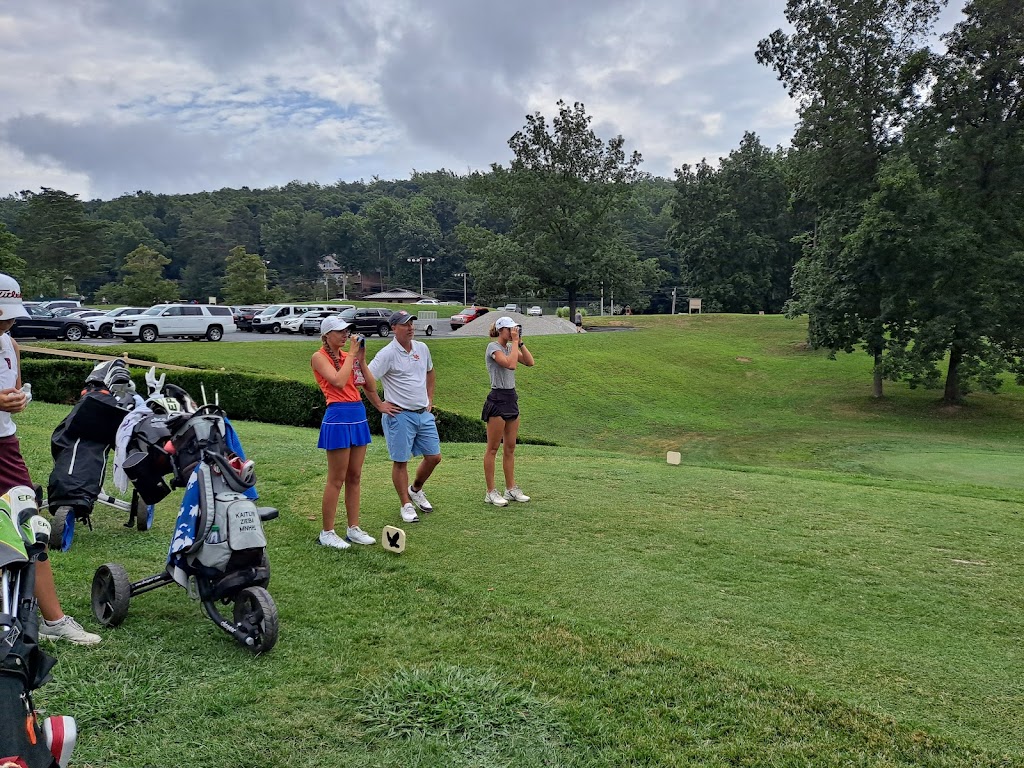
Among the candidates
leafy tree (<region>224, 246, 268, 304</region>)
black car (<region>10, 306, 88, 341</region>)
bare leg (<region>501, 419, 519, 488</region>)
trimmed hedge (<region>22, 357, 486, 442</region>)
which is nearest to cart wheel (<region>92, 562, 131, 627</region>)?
bare leg (<region>501, 419, 519, 488</region>)

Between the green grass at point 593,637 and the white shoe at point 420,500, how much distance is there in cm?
19

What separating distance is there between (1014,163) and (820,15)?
8.65m

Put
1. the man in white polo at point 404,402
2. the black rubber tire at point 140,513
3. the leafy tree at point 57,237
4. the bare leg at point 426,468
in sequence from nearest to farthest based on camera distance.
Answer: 1. the black rubber tire at point 140,513
2. the man in white polo at point 404,402
3. the bare leg at point 426,468
4. the leafy tree at point 57,237

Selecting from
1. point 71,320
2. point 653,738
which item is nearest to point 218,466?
point 653,738

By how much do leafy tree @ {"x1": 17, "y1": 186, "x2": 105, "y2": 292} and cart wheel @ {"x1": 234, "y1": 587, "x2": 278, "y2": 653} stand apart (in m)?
79.5

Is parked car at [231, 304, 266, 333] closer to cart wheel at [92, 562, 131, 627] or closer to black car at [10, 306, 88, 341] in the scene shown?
black car at [10, 306, 88, 341]

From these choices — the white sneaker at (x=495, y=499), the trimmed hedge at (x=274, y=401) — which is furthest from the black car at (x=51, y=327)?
the white sneaker at (x=495, y=499)

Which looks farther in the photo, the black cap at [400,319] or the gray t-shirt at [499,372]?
the gray t-shirt at [499,372]

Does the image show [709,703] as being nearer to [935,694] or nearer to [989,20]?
[935,694]

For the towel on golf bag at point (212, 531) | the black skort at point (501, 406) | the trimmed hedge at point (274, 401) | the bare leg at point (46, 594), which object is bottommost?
the trimmed hedge at point (274, 401)

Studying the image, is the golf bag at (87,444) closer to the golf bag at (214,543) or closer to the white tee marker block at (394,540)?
the golf bag at (214,543)

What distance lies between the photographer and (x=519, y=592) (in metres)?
5.03

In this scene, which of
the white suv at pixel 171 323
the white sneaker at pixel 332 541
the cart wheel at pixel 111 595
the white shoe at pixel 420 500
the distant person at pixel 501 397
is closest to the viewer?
the cart wheel at pixel 111 595

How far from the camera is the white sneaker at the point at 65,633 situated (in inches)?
161
